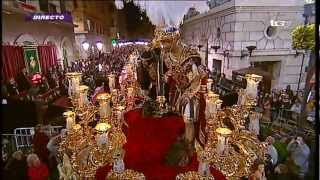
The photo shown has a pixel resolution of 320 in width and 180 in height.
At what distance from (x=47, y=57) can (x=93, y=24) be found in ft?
1.03

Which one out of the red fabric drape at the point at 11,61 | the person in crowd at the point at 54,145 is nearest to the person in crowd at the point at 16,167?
the person in crowd at the point at 54,145

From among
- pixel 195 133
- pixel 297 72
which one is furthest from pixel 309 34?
pixel 195 133

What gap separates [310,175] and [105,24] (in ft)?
4.52

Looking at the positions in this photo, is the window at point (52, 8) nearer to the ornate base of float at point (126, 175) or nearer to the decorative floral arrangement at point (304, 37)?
the ornate base of float at point (126, 175)

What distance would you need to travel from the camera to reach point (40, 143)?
5.98 feet

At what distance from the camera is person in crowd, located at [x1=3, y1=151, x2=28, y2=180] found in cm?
166

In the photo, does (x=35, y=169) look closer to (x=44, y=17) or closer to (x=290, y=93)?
(x=44, y=17)

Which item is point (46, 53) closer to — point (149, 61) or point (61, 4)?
point (61, 4)

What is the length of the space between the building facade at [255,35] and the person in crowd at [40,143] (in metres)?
1.05

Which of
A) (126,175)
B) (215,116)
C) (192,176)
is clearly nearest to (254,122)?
(215,116)

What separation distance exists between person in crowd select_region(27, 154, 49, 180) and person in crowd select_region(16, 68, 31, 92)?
0.37 meters

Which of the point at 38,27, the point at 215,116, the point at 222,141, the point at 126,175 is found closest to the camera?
the point at 222,141

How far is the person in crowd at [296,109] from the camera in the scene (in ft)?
5.68

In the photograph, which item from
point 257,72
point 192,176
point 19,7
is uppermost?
point 19,7
